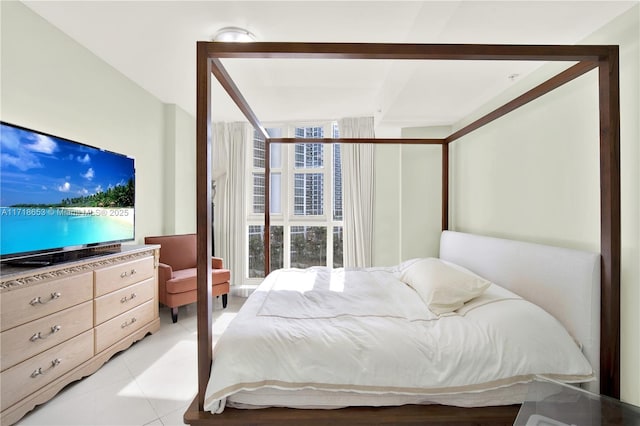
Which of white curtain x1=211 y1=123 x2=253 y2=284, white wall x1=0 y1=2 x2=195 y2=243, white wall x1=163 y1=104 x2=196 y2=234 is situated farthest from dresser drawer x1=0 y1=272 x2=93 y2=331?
white curtain x1=211 y1=123 x2=253 y2=284

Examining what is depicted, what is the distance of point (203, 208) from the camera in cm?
129

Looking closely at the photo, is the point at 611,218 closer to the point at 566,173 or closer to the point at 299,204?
the point at 566,173

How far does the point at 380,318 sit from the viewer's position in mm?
1620

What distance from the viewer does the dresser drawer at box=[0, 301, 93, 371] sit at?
165 centimetres

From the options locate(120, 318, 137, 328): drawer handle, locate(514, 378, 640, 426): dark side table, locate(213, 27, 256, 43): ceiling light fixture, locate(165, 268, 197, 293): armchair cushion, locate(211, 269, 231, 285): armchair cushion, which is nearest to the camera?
locate(514, 378, 640, 426): dark side table

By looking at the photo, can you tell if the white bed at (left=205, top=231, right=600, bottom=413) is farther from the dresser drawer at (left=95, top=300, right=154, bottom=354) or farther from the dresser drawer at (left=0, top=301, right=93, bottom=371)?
the dresser drawer at (left=95, top=300, right=154, bottom=354)

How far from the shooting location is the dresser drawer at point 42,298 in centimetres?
166

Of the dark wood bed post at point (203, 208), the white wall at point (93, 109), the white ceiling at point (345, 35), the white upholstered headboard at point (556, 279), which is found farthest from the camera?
the white wall at point (93, 109)

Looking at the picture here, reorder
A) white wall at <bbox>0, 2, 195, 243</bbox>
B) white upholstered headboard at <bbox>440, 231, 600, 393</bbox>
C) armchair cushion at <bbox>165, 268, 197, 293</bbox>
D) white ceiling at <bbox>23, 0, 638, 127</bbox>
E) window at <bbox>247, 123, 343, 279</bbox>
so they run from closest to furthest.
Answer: white upholstered headboard at <bbox>440, 231, 600, 393</bbox>, white ceiling at <bbox>23, 0, 638, 127</bbox>, white wall at <bbox>0, 2, 195, 243</bbox>, armchair cushion at <bbox>165, 268, 197, 293</bbox>, window at <bbox>247, 123, 343, 279</bbox>

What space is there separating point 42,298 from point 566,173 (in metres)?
3.31

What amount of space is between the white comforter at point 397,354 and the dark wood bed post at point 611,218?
0.32ft

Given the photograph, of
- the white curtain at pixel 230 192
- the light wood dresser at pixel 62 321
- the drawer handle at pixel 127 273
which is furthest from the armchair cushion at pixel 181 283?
the white curtain at pixel 230 192

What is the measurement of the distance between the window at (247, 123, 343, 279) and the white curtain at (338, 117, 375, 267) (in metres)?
0.22

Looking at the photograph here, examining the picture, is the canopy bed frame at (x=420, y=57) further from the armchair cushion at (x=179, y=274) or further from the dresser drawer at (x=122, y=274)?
the armchair cushion at (x=179, y=274)
